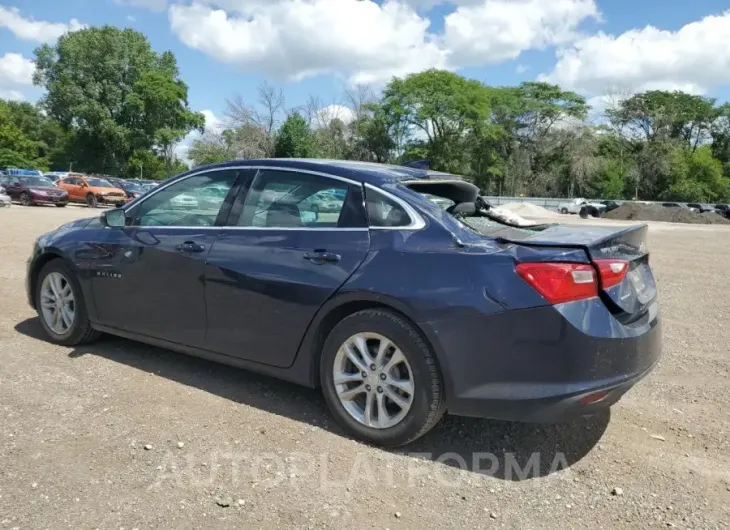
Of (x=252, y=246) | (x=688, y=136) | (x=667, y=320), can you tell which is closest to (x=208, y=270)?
(x=252, y=246)

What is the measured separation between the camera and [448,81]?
66312 millimetres

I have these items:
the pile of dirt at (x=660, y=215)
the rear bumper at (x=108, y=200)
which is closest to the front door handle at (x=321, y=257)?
the rear bumper at (x=108, y=200)

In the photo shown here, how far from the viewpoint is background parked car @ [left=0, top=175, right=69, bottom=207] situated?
101 ft

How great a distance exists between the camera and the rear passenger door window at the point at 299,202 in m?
3.82

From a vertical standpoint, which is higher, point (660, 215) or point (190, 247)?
point (190, 247)

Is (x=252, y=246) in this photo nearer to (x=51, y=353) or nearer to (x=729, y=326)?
(x=51, y=353)

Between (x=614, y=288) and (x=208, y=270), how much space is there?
2.54 meters

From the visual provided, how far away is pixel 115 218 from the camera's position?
4.87 meters

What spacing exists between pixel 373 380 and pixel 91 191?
109 ft

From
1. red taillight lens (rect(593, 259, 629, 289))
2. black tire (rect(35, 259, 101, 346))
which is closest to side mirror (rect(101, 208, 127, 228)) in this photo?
black tire (rect(35, 259, 101, 346))

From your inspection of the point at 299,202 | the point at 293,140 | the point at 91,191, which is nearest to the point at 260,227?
the point at 299,202

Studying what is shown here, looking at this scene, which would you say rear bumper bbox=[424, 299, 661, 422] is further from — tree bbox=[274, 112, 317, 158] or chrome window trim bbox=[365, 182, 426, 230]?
tree bbox=[274, 112, 317, 158]

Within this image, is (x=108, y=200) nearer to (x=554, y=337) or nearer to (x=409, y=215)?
(x=409, y=215)

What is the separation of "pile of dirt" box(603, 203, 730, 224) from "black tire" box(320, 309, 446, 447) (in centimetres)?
4659
